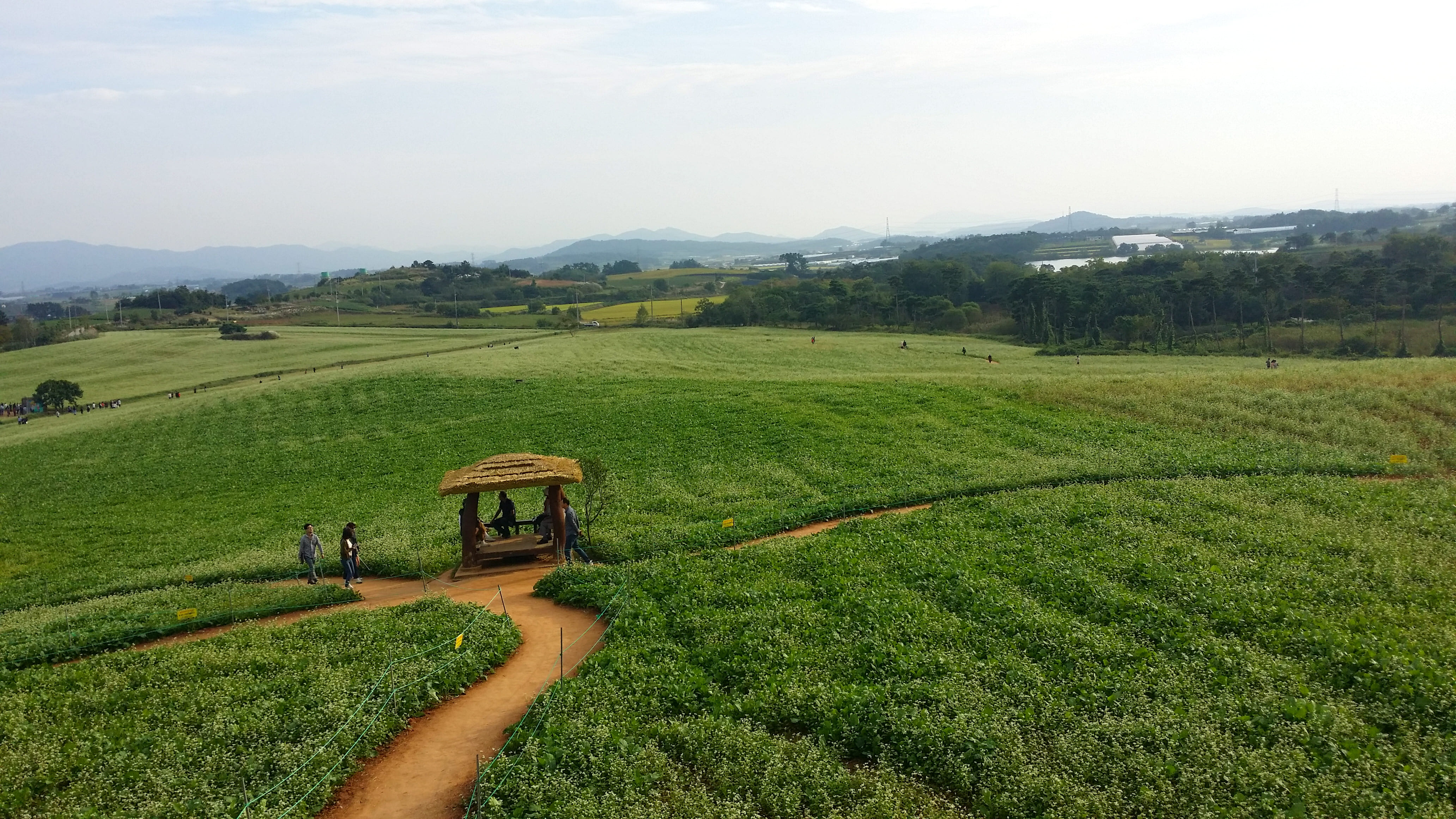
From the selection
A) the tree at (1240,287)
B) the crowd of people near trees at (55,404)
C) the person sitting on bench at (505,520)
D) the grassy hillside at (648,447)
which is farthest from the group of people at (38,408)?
the tree at (1240,287)

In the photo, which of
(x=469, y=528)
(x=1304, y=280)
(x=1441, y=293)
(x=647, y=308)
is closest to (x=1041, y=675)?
(x=469, y=528)

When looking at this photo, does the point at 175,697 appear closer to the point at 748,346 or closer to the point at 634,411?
the point at 634,411

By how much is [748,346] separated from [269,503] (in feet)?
164

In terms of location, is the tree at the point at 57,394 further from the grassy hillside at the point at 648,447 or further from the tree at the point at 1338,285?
the tree at the point at 1338,285

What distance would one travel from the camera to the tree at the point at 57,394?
237 feet

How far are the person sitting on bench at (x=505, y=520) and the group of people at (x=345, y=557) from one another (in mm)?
4093

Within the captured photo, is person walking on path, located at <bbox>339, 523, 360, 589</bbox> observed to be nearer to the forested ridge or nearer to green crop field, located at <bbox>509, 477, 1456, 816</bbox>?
green crop field, located at <bbox>509, 477, 1456, 816</bbox>

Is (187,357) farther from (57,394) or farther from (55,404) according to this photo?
(55,404)

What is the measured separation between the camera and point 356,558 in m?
24.2

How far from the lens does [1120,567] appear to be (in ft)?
61.3

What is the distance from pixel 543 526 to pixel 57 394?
2772 inches

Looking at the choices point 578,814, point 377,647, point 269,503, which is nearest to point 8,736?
point 377,647

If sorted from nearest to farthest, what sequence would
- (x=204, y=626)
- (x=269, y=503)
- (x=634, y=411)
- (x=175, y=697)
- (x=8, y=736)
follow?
(x=8, y=736)
(x=175, y=697)
(x=204, y=626)
(x=269, y=503)
(x=634, y=411)

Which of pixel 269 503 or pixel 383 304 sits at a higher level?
pixel 383 304
